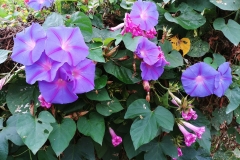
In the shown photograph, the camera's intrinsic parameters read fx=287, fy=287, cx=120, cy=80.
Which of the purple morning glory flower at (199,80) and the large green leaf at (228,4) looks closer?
the purple morning glory flower at (199,80)

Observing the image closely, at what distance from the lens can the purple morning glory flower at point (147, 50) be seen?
0.86m

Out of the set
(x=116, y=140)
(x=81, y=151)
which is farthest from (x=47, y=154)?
(x=116, y=140)

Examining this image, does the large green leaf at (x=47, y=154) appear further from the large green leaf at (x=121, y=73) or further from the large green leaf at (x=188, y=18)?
the large green leaf at (x=188, y=18)

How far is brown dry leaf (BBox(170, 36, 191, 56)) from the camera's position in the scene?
1.03 m

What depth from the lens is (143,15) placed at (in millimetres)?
899

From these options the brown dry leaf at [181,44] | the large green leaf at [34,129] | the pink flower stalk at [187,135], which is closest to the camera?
the large green leaf at [34,129]

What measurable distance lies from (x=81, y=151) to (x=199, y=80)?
429mm

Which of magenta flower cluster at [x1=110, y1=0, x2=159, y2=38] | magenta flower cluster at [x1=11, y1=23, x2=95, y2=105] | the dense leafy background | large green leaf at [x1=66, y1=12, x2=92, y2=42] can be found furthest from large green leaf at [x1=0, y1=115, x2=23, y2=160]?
magenta flower cluster at [x1=110, y1=0, x2=159, y2=38]

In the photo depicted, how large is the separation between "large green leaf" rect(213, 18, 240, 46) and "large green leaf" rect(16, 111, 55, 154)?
0.68 m

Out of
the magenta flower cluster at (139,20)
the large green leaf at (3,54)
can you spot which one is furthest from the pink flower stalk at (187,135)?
the large green leaf at (3,54)

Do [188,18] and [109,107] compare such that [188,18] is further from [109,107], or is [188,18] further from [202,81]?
[109,107]

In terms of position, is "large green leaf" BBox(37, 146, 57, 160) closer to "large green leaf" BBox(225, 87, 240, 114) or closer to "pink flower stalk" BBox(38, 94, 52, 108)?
"pink flower stalk" BBox(38, 94, 52, 108)

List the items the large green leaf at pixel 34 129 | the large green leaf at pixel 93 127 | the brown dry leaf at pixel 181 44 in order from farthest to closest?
the brown dry leaf at pixel 181 44
the large green leaf at pixel 93 127
the large green leaf at pixel 34 129

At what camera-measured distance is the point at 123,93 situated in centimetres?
94
